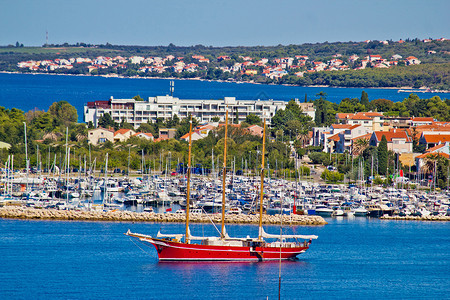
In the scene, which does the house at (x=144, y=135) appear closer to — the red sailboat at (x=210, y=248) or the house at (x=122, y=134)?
the house at (x=122, y=134)

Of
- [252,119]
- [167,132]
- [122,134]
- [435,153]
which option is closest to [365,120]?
[252,119]

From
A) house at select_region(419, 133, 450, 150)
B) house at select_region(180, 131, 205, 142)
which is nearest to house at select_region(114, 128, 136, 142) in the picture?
house at select_region(180, 131, 205, 142)

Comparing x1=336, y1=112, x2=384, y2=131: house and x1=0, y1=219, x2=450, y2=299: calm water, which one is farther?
x1=336, y1=112, x2=384, y2=131: house

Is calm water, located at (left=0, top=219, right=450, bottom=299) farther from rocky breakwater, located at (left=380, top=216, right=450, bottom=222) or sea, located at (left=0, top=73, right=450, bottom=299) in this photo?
rocky breakwater, located at (left=380, top=216, right=450, bottom=222)

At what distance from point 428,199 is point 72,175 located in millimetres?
20177

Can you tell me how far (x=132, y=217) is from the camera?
123 ft

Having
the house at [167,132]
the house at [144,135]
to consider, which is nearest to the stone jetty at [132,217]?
the house at [144,135]

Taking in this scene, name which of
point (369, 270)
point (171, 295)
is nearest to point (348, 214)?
point (369, 270)

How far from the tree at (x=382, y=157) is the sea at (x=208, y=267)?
13.8 meters

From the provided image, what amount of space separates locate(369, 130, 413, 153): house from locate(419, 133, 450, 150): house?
2204mm

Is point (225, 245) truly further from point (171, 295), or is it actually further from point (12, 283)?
point (12, 283)

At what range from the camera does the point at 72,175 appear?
1914 inches

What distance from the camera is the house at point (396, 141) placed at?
2183 inches

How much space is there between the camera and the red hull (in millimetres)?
27812
